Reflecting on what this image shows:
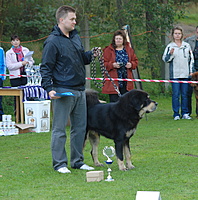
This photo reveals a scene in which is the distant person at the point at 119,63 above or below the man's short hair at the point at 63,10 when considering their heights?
below

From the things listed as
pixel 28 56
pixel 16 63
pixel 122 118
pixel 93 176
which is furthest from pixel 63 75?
pixel 16 63

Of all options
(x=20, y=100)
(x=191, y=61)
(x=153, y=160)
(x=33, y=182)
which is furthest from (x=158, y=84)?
(x=33, y=182)

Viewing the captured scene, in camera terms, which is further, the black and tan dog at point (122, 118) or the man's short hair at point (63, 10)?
the black and tan dog at point (122, 118)

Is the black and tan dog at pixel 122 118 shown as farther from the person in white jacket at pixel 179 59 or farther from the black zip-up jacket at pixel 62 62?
the person in white jacket at pixel 179 59

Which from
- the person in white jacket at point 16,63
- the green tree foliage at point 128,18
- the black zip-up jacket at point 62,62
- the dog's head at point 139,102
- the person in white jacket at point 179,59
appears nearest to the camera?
the black zip-up jacket at point 62,62

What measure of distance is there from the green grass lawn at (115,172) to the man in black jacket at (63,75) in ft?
1.58

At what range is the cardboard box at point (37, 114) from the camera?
31.8 ft

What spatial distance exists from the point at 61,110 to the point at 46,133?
3909 millimetres

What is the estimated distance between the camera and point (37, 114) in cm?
970

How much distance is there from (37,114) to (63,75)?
423 cm

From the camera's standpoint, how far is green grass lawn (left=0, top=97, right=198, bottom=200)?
459cm

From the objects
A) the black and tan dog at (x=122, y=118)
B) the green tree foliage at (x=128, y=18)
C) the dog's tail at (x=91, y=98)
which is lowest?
the black and tan dog at (x=122, y=118)

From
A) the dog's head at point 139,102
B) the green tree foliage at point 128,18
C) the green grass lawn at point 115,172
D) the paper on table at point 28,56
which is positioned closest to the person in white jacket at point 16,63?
the paper on table at point 28,56

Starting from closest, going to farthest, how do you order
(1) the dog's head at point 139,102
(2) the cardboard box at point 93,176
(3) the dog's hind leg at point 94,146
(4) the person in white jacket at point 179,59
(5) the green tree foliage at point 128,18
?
1. (2) the cardboard box at point 93,176
2. (1) the dog's head at point 139,102
3. (3) the dog's hind leg at point 94,146
4. (4) the person in white jacket at point 179,59
5. (5) the green tree foliage at point 128,18
